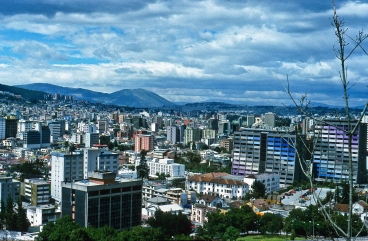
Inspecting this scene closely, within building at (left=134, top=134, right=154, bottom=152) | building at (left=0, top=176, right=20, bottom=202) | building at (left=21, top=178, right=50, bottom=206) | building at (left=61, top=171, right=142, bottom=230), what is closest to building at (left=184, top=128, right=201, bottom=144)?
building at (left=134, top=134, right=154, bottom=152)

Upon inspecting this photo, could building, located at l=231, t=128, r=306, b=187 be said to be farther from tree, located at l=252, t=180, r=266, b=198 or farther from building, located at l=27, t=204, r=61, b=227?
building, located at l=27, t=204, r=61, b=227

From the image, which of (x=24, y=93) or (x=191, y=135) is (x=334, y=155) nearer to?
(x=191, y=135)

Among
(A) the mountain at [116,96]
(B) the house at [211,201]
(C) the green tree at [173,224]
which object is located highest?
(A) the mountain at [116,96]

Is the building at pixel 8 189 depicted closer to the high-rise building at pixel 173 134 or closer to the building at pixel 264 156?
the building at pixel 264 156

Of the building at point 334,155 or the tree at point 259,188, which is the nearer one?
the tree at point 259,188

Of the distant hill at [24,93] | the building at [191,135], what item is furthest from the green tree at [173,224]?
the distant hill at [24,93]

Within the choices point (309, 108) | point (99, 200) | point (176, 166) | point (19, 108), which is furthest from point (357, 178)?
point (19, 108)

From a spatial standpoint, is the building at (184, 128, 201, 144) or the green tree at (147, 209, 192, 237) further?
the building at (184, 128, 201, 144)
